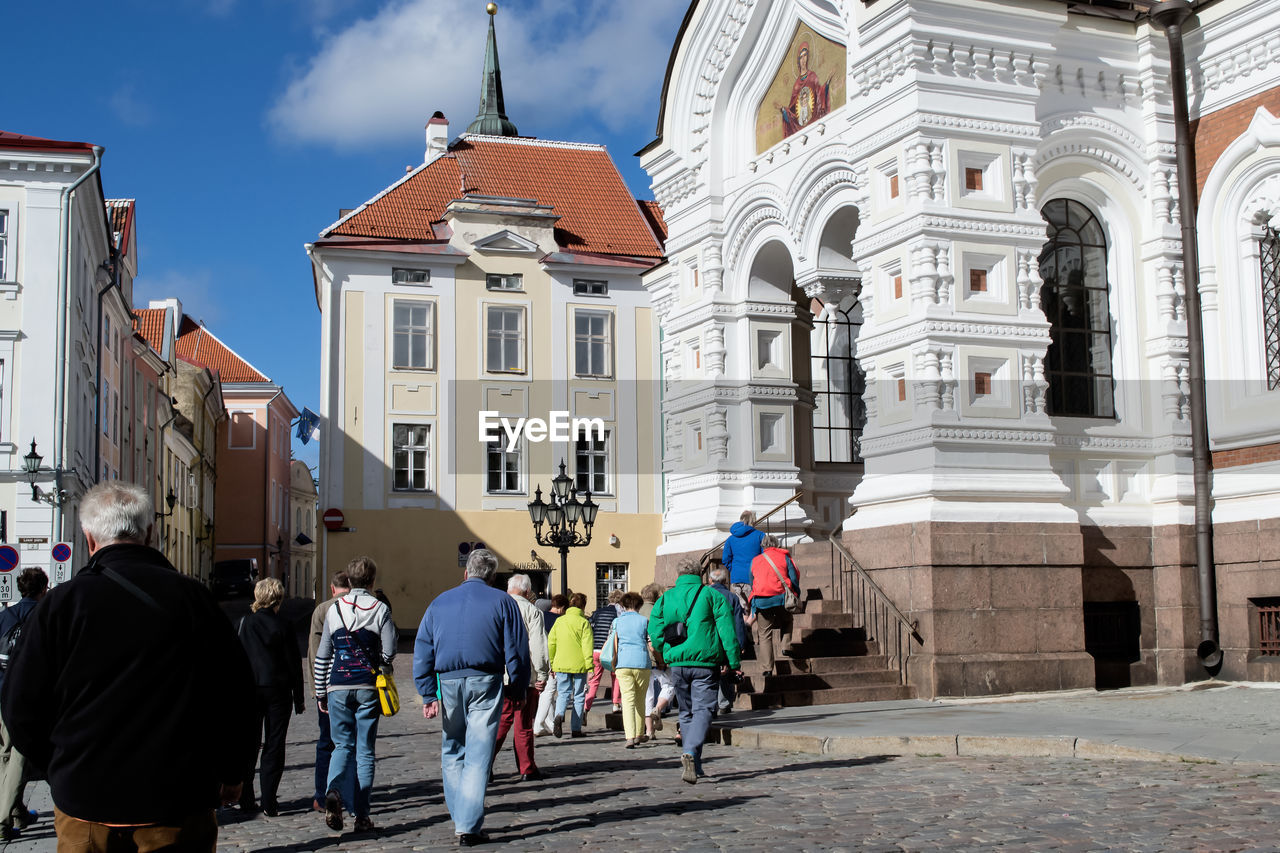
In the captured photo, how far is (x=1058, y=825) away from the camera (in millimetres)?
8500

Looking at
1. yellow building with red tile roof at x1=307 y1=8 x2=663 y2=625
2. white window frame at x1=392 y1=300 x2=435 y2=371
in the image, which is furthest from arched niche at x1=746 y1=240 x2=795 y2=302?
white window frame at x1=392 y1=300 x2=435 y2=371

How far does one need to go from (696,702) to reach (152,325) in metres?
57.2

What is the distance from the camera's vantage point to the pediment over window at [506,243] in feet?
134

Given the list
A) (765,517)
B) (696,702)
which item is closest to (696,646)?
(696,702)

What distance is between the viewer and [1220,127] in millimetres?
18391

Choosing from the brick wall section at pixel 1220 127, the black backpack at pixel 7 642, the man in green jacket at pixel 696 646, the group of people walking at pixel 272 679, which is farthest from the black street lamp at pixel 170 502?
the black backpack at pixel 7 642

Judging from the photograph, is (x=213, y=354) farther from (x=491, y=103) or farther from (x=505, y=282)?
(x=505, y=282)

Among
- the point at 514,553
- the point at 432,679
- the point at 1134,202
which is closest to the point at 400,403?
the point at 514,553

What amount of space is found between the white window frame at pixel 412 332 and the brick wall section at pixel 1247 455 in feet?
82.7

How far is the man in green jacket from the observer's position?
11.5m

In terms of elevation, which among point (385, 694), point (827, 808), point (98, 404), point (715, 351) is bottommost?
point (827, 808)

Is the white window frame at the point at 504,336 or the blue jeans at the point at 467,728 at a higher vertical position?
the white window frame at the point at 504,336

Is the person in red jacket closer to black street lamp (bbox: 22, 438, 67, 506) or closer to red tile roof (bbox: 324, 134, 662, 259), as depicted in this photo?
black street lamp (bbox: 22, 438, 67, 506)

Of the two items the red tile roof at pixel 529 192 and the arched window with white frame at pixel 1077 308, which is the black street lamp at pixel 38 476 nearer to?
the red tile roof at pixel 529 192
